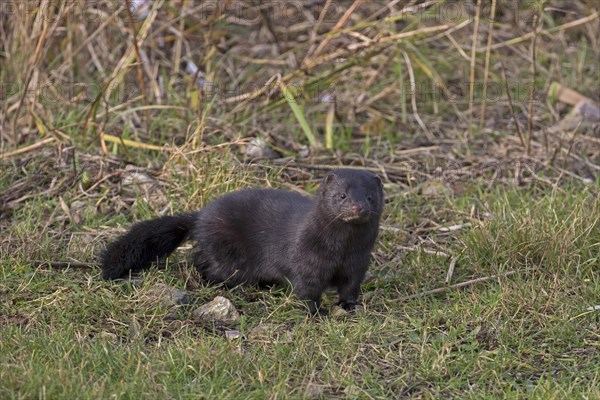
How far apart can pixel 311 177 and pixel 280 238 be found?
5.22ft

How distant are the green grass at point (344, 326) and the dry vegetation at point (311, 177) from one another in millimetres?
14

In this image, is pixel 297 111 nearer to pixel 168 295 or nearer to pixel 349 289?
pixel 349 289

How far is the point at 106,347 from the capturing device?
425 cm

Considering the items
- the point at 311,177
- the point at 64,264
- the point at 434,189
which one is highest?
the point at 64,264

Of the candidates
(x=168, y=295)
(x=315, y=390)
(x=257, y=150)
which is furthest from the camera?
(x=257, y=150)

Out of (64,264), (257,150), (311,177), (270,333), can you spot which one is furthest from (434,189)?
(64,264)

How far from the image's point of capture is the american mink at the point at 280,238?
5023mm

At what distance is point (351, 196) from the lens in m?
4.92

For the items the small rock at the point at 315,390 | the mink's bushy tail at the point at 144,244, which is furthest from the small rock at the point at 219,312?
the small rock at the point at 315,390

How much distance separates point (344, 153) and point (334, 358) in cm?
→ 304

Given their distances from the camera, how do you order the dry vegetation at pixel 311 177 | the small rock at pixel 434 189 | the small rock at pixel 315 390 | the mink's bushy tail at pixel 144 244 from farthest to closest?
the small rock at pixel 434 189 → the mink's bushy tail at pixel 144 244 → the dry vegetation at pixel 311 177 → the small rock at pixel 315 390

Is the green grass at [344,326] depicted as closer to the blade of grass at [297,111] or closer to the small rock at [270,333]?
the small rock at [270,333]

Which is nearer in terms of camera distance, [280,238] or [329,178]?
[329,178]

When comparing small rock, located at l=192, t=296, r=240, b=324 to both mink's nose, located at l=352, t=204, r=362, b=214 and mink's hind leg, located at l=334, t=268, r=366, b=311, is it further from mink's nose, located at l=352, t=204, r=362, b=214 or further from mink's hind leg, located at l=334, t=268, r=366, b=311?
mink's nose, located at l=352, t=204, r=362, b=214
